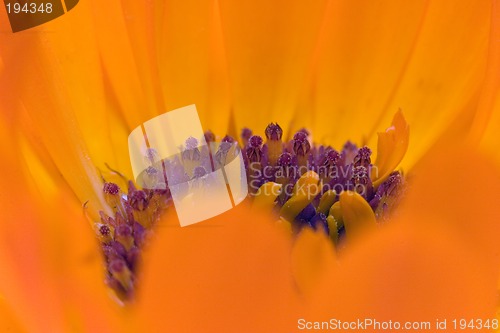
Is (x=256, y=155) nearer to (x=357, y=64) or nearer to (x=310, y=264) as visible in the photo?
(x=357, y=64)

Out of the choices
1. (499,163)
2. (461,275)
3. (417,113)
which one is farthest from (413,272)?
(417,113)

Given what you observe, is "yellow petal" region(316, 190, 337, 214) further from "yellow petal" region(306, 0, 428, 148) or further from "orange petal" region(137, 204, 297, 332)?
"orange petal" region(137, 204, 297, 332)

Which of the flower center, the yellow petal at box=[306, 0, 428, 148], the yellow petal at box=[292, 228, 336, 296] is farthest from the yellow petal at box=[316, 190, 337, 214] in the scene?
the yellow petal at box=[292, 228, 336, 296]

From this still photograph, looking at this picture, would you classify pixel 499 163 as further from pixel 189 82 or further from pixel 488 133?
pixel 189 82

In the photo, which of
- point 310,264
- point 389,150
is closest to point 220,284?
point 310,264

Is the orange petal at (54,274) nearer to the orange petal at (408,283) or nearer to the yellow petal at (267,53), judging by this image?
the orange petal at (408,283)
